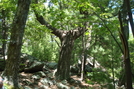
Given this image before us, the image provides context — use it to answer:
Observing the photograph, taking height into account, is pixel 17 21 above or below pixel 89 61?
above

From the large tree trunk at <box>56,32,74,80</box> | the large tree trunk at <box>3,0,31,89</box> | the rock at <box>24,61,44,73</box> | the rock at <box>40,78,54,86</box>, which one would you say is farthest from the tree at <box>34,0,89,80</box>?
the large tree trunk at <box>3,0,31,89</box>

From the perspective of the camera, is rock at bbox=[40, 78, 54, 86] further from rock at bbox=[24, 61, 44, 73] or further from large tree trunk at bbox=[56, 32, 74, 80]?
rock at bbox=[24, 61, 44, 73]

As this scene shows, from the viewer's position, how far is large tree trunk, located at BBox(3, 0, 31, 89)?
312cm

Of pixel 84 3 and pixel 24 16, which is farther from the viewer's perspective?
pixel 84 3

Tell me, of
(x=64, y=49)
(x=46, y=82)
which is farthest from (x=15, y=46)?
(x=64, y=49)

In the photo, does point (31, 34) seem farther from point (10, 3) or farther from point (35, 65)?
point (10, 3)

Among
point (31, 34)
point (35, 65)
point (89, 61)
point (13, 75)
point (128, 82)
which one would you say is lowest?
point (89, 61)

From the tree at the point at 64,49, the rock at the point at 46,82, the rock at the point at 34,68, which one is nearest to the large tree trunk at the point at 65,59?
the tree at the point at 64,49

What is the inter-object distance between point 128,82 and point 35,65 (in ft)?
23.6

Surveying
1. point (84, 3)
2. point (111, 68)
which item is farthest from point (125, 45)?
point (111, 68)

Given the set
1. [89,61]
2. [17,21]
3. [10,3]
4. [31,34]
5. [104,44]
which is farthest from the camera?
[89,61]

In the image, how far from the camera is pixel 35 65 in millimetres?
8094

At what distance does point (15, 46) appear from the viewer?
3223 millimetres

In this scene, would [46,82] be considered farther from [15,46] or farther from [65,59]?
[15,46]
